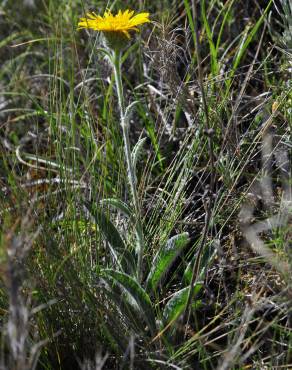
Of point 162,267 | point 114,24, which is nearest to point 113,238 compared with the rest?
point 162,267

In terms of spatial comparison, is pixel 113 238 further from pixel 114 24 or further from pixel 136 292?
pixel 114 24

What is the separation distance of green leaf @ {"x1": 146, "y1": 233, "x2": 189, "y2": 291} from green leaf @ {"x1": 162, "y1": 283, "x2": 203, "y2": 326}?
0.25 feet

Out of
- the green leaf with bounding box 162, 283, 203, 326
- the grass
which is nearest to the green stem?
the grass

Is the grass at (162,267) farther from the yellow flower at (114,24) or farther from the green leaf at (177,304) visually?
the yellow flower at (114,24)

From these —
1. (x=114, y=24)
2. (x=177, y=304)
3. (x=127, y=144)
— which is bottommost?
(x=177, y=304)

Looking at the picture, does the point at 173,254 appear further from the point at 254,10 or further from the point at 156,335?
the point at 254,10

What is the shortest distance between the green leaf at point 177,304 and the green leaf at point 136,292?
1.3 inches

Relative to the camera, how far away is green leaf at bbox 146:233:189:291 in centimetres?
152

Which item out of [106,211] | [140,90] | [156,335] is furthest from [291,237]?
[140,90]

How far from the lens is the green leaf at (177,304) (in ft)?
4.81

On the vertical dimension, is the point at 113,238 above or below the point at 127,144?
below

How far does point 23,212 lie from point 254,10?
4.49 feet

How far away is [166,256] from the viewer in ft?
5.03

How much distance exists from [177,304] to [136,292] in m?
0.10
